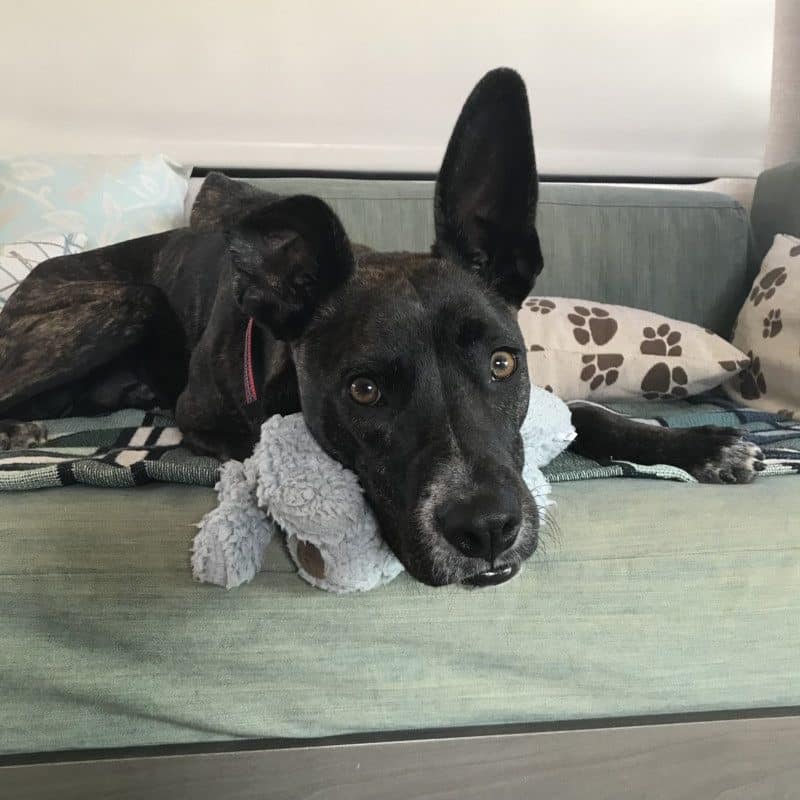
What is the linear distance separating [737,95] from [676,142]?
38 cm

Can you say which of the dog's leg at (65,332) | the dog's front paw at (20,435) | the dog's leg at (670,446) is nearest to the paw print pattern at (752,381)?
the dog's leg at (670,446)

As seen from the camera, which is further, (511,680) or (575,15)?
(575,15)

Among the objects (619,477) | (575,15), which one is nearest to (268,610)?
(619,477)

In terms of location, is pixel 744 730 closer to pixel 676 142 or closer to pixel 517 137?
pixel 517 137

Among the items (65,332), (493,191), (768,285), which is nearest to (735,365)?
(768,285)

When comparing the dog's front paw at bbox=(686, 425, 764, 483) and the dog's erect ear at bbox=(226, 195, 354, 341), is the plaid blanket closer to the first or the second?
the dog's front paw at bbox=(686, 425, 764, 483)

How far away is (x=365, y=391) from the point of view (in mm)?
1087

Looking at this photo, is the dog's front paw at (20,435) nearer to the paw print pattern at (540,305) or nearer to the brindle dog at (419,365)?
the brindle dog at (419,365)

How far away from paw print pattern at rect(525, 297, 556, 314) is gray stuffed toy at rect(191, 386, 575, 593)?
1.18m

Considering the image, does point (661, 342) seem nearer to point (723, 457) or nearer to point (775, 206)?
point (723, 457)

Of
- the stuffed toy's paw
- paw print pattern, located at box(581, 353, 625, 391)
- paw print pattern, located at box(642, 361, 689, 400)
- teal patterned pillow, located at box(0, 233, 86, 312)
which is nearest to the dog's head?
the stuffed toy's paw

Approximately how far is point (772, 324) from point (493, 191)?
53.4 inches

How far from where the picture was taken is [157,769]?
1.10 meters

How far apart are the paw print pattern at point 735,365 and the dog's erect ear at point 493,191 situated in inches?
42.8
